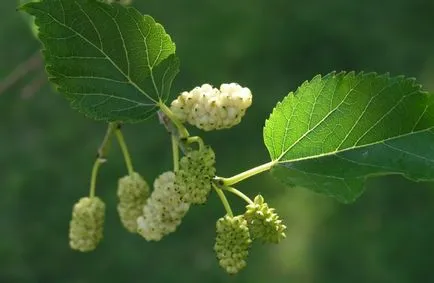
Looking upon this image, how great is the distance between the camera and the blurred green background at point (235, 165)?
2.83m

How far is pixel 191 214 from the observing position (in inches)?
116

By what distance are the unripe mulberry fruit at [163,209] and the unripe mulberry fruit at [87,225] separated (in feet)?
0.61

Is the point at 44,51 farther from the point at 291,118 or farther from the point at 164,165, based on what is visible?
the point at 164,165

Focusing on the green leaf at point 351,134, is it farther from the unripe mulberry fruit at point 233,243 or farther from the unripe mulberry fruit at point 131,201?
the unripe mulberry fruit at point 131,201

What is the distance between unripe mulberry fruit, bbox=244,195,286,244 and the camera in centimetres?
92

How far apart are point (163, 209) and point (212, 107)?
0.59ft

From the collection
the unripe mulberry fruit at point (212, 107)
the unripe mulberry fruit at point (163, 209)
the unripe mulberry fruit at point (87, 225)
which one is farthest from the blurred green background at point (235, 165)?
the unripe mulberry fruit at point (212, 107)

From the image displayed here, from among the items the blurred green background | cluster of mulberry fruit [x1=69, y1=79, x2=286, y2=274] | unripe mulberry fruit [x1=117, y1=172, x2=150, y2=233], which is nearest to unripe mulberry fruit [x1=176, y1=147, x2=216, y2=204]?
cluster of mulberry fruit [x1=69, y1=79, x2=286, y2=274]

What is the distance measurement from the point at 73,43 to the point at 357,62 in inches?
102

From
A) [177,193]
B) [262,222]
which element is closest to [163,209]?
[177,193]

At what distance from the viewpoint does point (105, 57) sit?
3.01 ft

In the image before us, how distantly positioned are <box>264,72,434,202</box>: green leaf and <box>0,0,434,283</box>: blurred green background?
1926mm

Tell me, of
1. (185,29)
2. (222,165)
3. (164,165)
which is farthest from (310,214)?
(185,29)

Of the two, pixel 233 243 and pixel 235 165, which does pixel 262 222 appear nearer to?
pixel 233 243
